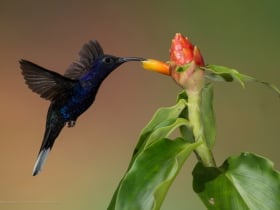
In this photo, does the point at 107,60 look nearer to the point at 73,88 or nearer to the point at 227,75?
the point at 73,88

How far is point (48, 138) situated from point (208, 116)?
0.61 meters

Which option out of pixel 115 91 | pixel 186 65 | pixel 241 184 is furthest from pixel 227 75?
pixel 115 91

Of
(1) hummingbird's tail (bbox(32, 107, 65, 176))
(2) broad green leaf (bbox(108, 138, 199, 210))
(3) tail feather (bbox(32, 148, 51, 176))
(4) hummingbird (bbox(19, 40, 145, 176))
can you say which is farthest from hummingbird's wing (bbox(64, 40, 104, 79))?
(2) broad green leaf (bbox(108, 138, 199, 210))

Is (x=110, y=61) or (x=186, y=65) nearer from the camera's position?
(x=186, y=65)

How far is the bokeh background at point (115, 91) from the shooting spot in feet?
3.95

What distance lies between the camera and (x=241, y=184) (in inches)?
23.8

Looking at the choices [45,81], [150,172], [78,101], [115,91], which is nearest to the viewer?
[150,172]

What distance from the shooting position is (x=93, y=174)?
1234mm

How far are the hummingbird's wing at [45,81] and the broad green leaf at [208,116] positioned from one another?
44cm

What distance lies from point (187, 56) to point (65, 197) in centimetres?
72

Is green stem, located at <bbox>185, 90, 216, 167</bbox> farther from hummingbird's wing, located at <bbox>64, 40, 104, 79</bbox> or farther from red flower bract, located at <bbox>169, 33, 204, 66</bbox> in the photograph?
hummingbird's wing, located at <bbox>64, 40, 104, 79</bbox>

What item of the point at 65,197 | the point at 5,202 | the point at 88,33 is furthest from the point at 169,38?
the point at 5,202

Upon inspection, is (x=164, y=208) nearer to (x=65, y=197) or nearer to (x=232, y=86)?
(x=65, y=197)

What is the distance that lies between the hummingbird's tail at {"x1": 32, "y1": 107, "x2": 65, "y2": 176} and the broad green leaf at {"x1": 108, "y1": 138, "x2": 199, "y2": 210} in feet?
2.09
